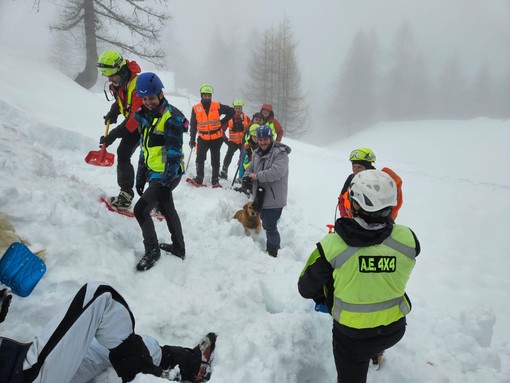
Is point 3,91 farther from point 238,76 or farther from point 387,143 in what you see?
point 238,76

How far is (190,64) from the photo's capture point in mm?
63531

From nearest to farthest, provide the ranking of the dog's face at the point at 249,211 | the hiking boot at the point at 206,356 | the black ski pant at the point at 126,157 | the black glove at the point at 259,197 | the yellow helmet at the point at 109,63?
the hiking boot at the point at 206,356, the yellow helmet at the point at 109,63, the black ski pant at the point at 126,157, the black glove at the point at 259,197, the dog's face at the point at 249,211

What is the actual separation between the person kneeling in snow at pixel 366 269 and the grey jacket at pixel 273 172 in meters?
2.48

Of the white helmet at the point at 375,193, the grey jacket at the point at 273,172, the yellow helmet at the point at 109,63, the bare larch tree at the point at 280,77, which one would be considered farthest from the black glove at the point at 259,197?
the bare larch tree at the point at 280,77

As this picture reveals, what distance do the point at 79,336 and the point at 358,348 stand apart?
1.87 m

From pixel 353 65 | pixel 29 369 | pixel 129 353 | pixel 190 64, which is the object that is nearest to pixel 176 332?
pixel 129 353

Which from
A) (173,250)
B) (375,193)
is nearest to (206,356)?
(173,250)

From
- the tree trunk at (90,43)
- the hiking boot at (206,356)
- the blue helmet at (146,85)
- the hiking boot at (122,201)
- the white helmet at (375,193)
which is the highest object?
the tree trunk at (90,43)

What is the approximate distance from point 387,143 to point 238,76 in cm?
3427

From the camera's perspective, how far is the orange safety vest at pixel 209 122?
7.11m

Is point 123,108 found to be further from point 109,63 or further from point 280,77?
point 280,77

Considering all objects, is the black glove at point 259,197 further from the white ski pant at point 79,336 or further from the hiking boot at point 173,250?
the white ski pant at point 79,336

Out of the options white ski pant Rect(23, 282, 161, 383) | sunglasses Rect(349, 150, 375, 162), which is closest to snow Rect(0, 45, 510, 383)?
white ski pant Rect(23, 282, 161, 383)

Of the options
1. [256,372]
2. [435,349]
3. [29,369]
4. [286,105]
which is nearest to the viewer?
[29,369]
